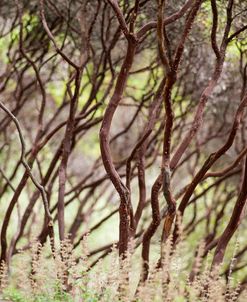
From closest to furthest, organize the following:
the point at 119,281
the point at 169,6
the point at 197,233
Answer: the point at 119,281
the point at 169,6
the point at 197,233

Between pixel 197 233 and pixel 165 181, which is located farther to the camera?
pixel 197 233

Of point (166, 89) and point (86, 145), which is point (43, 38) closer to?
point (166, 89)

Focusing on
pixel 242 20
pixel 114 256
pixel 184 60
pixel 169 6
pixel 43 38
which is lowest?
pixel 114 256

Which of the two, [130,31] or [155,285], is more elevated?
[130,31]

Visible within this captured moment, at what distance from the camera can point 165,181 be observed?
511 cm

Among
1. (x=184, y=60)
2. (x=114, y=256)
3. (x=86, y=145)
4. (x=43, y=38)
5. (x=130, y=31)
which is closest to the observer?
(x=114, y=256)

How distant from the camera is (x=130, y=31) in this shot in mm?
5250

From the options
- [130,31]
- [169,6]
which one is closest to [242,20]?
[169,6]

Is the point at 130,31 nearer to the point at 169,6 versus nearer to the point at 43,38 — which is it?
the point at 169,6

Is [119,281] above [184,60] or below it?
below

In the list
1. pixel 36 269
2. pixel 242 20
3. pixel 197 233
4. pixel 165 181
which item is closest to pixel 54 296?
pixel 36 269

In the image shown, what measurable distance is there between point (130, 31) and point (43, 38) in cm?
422

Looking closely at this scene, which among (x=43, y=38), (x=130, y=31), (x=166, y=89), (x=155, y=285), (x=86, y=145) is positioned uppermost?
(x=86, y=145)

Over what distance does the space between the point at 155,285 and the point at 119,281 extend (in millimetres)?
216
